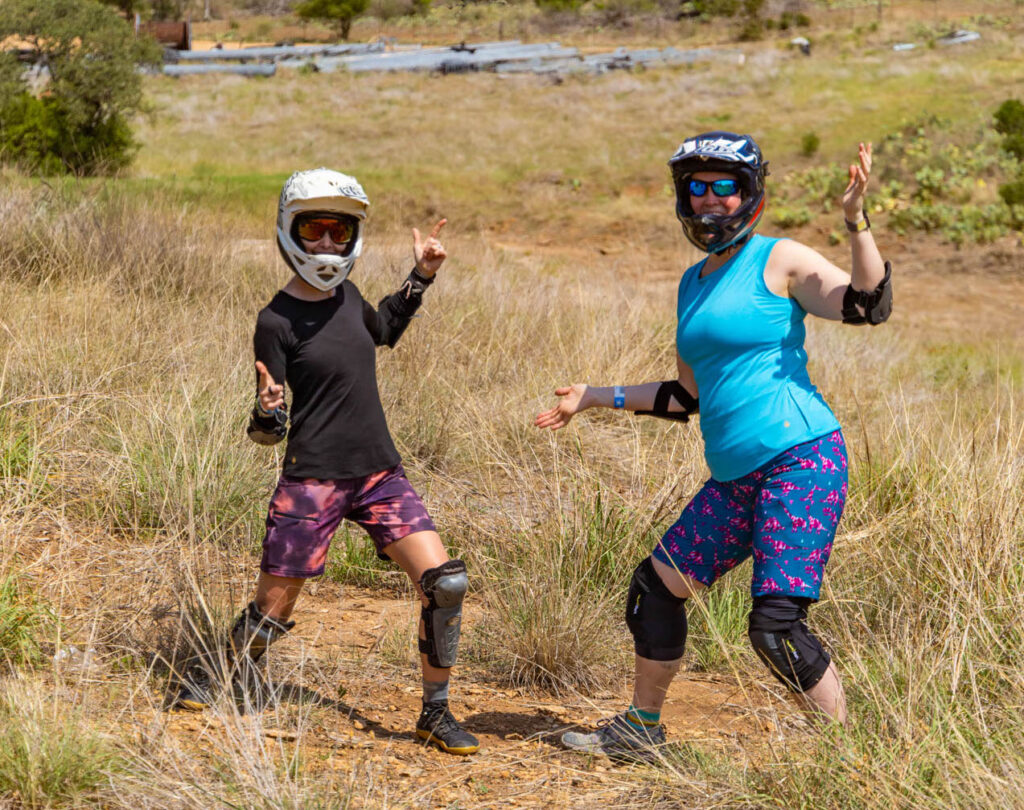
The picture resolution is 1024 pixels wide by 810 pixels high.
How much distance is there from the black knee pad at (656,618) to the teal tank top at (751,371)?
423mm

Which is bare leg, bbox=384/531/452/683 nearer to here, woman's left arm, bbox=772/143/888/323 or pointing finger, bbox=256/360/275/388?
pointing finger, bbox=256/360/275/388

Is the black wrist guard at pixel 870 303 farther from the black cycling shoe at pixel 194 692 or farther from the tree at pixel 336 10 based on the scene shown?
the tree at pixel 336 10

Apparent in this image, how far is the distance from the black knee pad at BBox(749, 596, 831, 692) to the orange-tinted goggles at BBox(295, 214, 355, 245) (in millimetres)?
1764

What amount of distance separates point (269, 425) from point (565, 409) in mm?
938

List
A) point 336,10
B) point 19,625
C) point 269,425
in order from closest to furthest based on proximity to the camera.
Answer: point 269,425 < point 19,625 < point 336,10

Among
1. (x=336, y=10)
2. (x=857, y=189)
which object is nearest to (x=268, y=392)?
(x=857, y=189)

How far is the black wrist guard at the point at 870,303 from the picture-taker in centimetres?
330

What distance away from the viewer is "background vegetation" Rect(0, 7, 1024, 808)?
3.18 m

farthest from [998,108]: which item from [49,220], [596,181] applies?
[49,220]

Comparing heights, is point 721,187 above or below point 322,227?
above

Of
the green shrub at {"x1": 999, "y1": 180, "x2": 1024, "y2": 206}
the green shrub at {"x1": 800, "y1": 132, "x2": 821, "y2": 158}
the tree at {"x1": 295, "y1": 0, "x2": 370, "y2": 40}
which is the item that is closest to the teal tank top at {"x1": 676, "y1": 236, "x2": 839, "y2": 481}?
the green shrub at {"x1": 999, "y1": 180, "x2": 1024, "y2": 206}

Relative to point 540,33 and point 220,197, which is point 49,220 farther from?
point 540,33

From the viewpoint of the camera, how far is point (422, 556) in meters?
3.84

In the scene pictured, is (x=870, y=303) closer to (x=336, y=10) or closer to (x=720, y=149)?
(x=720, y=149)
